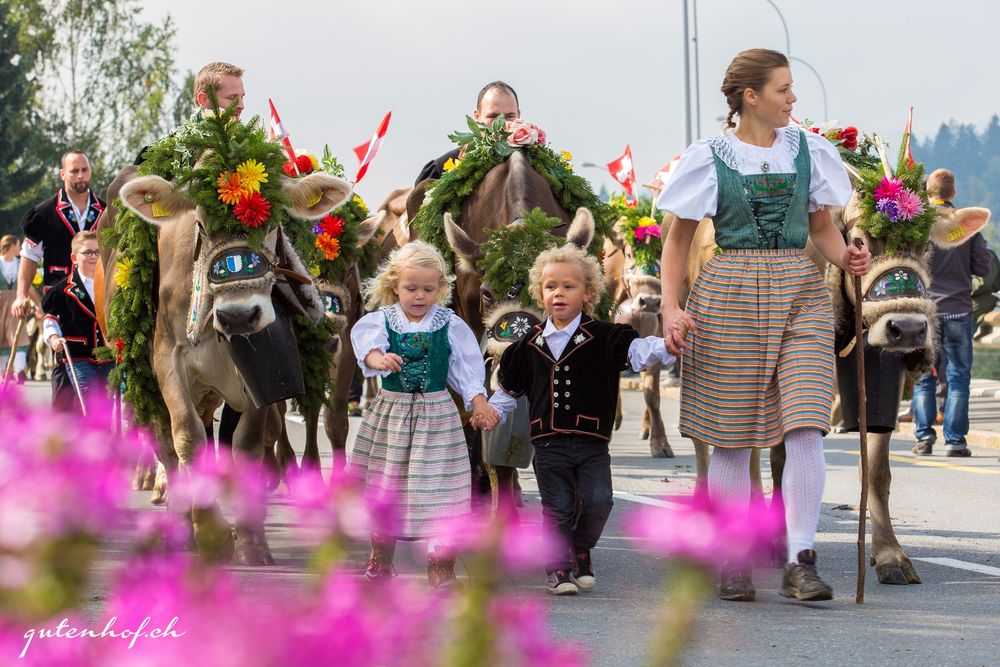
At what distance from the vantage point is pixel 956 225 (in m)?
7.21

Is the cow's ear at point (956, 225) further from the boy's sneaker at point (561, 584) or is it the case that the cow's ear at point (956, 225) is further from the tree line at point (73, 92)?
the tree line at point (73, 92)

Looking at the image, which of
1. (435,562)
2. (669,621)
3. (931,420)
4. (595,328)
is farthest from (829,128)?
(669,621)

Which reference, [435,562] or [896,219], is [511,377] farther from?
[896,219]

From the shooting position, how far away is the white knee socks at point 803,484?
5996 mm

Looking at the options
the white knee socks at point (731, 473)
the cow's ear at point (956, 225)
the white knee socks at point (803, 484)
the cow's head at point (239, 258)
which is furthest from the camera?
the cow's ear at point (956, 225)

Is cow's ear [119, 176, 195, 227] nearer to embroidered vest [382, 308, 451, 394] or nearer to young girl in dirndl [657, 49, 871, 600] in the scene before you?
Result: embroidered vest [382, 308, 451, 394]

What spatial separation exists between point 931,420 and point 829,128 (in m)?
6.72

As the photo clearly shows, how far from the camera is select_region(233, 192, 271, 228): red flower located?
22.4 feet

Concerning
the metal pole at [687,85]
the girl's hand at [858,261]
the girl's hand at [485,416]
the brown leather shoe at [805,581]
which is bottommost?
the brown leather shoe at [805,581]

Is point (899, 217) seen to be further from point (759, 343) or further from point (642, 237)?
point (642, 237)

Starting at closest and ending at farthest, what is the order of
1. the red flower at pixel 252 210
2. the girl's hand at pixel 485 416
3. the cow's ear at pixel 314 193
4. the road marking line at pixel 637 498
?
the girl's hand at pixel 485 416
the red flower at pixel 252 210
the cow's ear at pixel 314 193
the road marking line at pixel 637 498

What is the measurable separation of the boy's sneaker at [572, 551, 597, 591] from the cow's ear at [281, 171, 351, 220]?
2.11 meters

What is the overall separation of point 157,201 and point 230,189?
18.1 inches

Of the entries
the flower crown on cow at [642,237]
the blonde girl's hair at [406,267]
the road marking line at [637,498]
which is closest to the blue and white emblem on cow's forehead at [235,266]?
the blonde girl's hair at [406,267]
